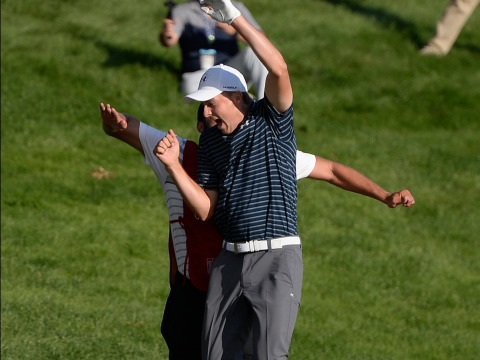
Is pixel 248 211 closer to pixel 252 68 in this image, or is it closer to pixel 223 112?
pixel 223 112

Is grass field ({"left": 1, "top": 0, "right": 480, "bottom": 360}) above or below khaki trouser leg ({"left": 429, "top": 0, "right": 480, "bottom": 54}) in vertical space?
below

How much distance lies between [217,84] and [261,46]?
0.38 metres

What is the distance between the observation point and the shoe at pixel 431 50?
35.4 feet

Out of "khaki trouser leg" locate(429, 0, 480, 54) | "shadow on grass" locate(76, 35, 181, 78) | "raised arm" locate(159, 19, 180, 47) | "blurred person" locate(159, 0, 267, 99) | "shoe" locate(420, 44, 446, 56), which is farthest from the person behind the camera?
"shoe" locate(420, 44, 446, 56)

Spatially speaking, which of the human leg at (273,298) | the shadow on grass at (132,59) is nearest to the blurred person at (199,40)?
the shadow on grass at (132,59)

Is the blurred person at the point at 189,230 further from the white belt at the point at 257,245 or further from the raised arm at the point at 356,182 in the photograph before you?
the white belt at the point at 257,245

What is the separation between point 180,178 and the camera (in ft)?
10.0

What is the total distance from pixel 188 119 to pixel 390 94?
3.14 metres

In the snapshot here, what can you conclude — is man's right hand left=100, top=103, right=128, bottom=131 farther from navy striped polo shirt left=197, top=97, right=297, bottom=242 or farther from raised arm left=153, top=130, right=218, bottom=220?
navy striped polo shirt left=197, top=97, right=297, bottom=242

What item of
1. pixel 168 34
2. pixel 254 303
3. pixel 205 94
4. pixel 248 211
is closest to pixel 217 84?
pixel 205 94

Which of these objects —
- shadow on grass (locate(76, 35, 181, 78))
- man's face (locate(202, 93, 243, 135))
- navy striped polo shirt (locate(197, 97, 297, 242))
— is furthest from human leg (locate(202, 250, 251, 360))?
shadow on grass (locate(76, 35, 181, 78))

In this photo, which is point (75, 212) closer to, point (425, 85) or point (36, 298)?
point (36, 298)

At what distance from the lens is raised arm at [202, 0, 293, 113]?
290 cm

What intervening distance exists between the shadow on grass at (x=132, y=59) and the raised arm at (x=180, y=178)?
644cm
